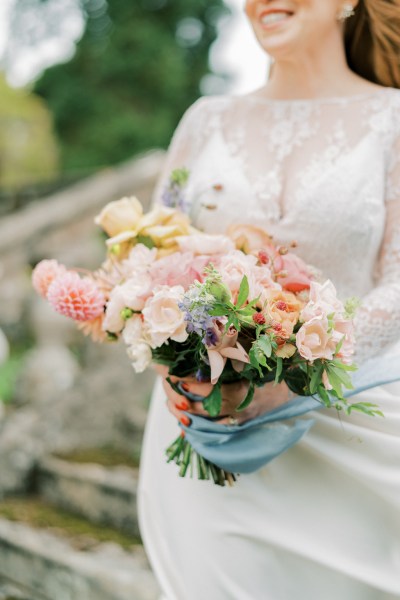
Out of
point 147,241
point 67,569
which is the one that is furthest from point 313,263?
point 67,569

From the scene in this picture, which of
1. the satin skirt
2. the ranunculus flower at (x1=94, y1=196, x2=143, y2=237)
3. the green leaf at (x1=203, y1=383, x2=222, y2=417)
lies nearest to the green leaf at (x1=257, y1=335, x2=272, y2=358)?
the green leaf at (x1=203, y1=383, x2=222, y2=417)

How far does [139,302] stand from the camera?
162cm

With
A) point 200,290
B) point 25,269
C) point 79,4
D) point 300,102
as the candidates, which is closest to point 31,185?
point 25,269

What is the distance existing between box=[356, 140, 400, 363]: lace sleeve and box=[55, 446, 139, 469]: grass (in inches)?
89.1

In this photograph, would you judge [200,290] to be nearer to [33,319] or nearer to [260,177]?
[260,177]

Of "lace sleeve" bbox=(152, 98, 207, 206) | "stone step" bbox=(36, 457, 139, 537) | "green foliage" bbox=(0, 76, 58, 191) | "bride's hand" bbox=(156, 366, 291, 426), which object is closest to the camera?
"bride's hand" bbox=(156, 366, 291, 426)

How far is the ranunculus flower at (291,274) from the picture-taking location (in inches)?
65.1

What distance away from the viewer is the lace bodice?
1927 mm

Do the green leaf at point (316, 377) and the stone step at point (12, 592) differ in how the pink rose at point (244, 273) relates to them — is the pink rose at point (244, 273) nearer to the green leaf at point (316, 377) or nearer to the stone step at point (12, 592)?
the green leaf at point (316, 377)

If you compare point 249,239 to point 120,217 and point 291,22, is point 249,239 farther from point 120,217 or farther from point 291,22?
point 291,22

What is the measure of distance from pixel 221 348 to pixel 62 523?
2532 mm

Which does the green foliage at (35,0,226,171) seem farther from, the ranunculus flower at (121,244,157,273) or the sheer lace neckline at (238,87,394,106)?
the ranunculus flower at (121,244,157,273)

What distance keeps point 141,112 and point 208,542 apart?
17.3m

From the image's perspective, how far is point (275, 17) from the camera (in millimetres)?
1996
